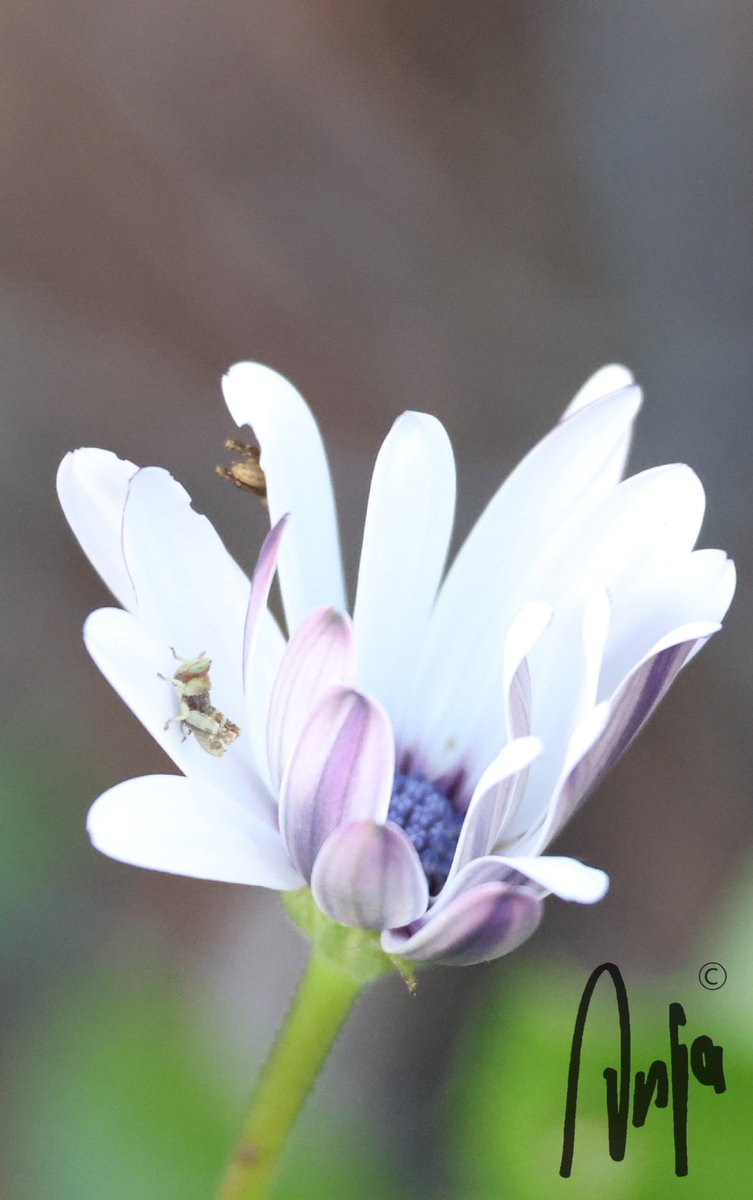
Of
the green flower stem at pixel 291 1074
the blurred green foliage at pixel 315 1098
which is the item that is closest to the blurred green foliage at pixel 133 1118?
the blurred green foliage at pixel 315 1098

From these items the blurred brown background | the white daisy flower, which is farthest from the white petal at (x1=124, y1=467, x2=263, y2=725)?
the blurred brown background

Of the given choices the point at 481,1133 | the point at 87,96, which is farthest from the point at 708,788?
the point at 87,96

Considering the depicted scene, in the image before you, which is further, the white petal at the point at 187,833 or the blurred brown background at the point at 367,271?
the blurred brown background at the point at 367,271

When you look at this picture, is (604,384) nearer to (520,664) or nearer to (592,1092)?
(520,664)

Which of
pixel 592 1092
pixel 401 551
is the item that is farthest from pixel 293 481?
pixel 592 1092

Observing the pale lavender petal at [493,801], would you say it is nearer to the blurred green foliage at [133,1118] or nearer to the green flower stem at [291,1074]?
the green flower stem at [291,1074]
